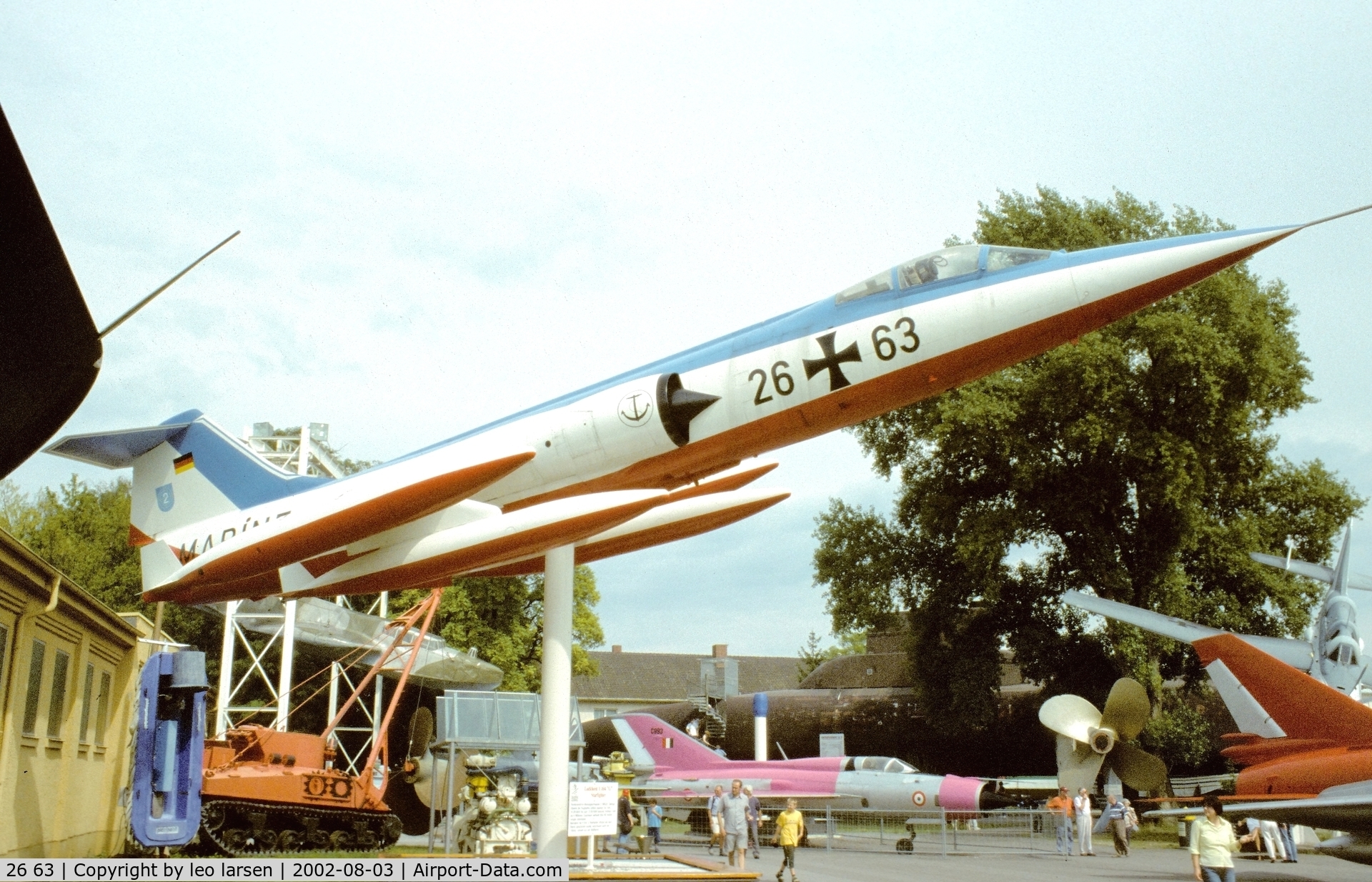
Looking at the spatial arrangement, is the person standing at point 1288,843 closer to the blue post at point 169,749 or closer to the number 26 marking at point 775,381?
the number 26 marking at point 775,381

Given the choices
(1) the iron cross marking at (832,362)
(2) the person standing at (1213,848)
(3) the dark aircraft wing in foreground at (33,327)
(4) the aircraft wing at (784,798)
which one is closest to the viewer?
(3) the dark aircraft wing in foreground at (33,327)

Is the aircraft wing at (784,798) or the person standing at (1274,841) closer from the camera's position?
the person standing at (1274,841)

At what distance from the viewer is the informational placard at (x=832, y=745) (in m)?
28.3

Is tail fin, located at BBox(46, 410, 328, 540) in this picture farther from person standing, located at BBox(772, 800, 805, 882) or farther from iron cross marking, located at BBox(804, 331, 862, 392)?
person standing, located at BBox(772, 800, 805, 882)

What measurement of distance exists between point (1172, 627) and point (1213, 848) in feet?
39.0

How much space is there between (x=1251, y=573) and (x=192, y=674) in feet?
75.6

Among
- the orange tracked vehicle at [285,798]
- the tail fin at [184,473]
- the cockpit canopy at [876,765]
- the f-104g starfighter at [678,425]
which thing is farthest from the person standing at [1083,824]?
the tail fin at [184,473]

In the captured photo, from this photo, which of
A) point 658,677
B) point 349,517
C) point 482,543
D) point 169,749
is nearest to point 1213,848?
point 482,543

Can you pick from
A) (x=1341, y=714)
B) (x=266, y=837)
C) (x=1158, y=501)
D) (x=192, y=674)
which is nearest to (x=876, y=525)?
(x=1158, y=501)

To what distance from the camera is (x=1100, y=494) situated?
86.7ft

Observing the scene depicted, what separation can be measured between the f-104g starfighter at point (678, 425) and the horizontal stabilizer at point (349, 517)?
0.02 metres

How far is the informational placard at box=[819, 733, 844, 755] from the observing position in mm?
28344

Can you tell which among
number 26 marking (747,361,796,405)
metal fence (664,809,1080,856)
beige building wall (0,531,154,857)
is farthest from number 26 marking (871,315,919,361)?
metal fence (664,809,1080,856)

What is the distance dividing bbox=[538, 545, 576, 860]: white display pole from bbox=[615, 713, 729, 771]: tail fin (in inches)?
622
